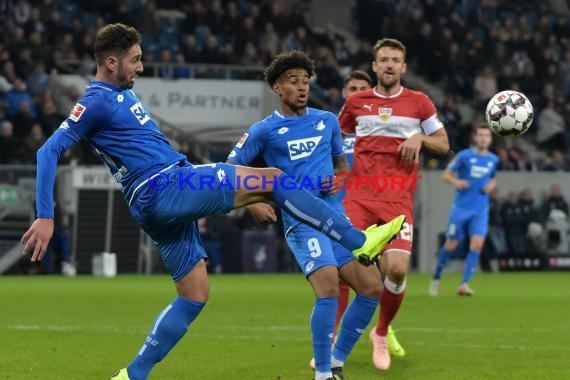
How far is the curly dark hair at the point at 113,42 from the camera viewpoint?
7238mm

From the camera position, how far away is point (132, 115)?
7242mm

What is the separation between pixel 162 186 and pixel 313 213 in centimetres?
93

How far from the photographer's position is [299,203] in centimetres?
698

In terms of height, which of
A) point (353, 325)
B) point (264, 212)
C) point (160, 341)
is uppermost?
point (264, 212)

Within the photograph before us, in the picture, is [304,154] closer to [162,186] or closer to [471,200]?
[162,186]

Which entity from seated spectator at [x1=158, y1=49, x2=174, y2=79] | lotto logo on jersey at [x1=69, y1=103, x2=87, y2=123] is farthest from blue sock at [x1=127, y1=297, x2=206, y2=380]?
seated spectator at [x1=158, y1=49, x2=174, y2=79]

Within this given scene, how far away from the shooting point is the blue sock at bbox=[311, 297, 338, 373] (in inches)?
301

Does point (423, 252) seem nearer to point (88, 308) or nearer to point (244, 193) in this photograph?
point (88, 308)

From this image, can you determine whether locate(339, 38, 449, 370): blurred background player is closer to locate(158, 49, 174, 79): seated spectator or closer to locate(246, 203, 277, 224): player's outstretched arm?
locate(246, 203, 277, 224): player's outstretched arm

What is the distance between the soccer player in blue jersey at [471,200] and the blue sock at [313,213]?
36.0ft

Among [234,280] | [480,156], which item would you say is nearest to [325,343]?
[480,156]

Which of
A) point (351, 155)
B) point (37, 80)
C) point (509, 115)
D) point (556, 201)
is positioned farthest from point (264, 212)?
point (556, 201)

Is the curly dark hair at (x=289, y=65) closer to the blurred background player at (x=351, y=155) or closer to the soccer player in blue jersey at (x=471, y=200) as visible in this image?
the blurred background player at (x=351, y=155)

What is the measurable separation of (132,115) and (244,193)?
886 millimetres
